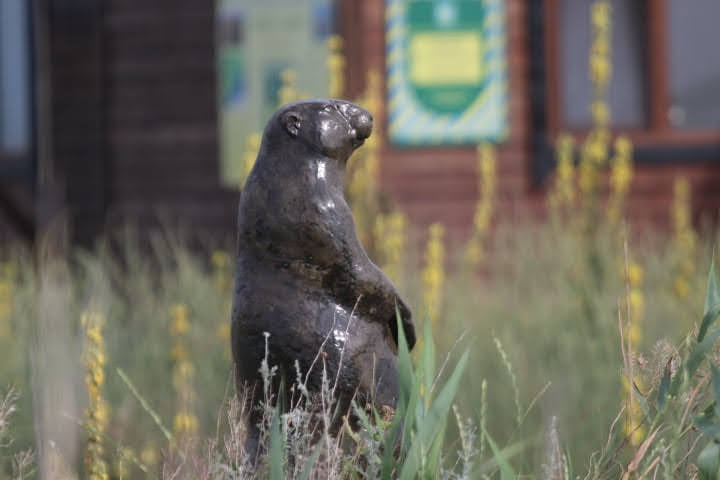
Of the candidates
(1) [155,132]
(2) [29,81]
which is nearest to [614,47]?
(1) [155,132]

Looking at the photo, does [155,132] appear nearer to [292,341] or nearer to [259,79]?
[259,79]

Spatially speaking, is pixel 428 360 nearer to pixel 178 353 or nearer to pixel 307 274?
pixel 307 274

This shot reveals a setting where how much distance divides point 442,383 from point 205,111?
5227 millimetres

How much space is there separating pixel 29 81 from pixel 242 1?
1.87 m

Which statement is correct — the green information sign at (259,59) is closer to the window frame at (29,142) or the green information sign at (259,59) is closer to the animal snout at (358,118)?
the window frame at (29,142)

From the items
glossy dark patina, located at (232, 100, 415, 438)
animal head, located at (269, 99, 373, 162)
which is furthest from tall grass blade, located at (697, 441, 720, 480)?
animal head, located at (269, 99, 373, 162)

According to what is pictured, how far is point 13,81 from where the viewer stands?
323 inches

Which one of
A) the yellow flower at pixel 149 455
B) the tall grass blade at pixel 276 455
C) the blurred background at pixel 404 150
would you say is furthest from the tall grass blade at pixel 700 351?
→ the blurred background at pixel 404 150

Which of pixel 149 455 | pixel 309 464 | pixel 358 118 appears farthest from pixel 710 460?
pixel 149 455

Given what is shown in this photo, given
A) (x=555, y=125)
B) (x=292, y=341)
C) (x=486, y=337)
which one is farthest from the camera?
(x=555, y=125)

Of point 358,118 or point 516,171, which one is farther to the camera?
Result: point 516,171

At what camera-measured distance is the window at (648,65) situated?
23.8 ft

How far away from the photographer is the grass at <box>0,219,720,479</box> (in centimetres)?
177

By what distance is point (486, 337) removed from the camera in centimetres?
396
